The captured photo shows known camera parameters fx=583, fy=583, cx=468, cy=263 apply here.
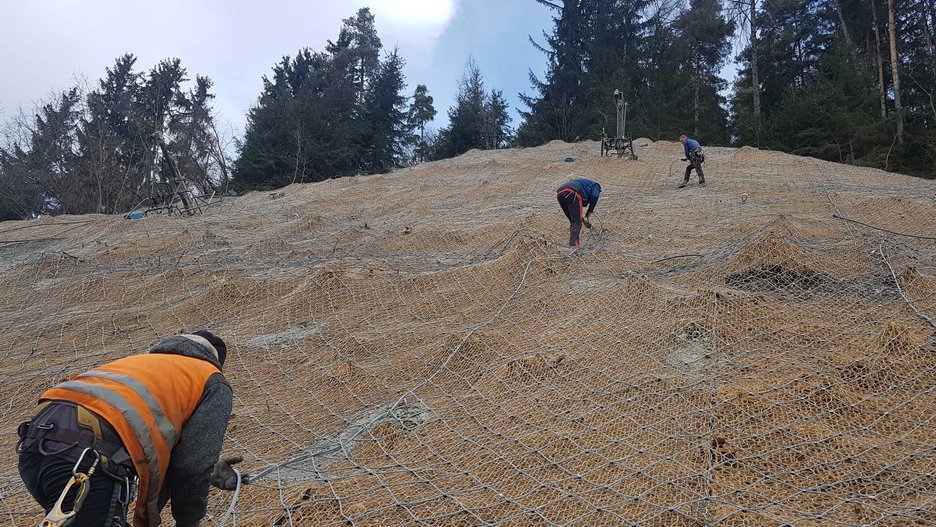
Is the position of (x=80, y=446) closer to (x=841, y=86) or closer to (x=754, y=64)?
(x=841, y=86)

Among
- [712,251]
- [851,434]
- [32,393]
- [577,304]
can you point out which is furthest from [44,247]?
[851,434]

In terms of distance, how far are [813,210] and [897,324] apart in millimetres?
4401

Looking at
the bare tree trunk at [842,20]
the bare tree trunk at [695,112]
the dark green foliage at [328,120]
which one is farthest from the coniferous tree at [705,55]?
the dark green foliage at [328,120]

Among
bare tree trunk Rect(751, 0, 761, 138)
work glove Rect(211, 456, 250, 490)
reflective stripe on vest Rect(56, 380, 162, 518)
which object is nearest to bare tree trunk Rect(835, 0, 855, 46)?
bare tree trunk Rect(751, 0, 761, 138)

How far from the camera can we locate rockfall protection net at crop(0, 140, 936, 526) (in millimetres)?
2242

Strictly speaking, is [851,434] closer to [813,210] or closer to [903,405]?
[903,405]

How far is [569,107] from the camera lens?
23328mm

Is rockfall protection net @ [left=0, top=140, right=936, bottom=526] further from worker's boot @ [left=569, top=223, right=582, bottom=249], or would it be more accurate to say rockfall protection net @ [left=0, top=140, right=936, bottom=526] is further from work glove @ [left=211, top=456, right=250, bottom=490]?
worker's boot @ [left=569, top=223, right=582, bottom=249]

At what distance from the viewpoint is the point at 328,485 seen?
2439mm

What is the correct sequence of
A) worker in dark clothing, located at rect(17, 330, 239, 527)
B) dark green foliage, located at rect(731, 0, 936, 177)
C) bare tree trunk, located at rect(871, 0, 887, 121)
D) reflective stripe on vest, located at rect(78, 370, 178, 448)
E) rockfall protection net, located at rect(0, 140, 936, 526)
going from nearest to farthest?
worker in dark clothing, located at rect(17, 330, 239, 527)
reflective stripe on vest, located at rect(78, 370, 178, 448)
rockfall protection net, located at rect(0, 140, 936, 526)
dark green foliage, located at rect(731, 0, 936, 177)
bare tree trunk, located at rect(871, 0, 887, 121)

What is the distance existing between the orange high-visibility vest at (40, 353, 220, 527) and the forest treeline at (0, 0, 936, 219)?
1516 centimetres

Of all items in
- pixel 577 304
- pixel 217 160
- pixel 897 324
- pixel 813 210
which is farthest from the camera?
pixel 217 160

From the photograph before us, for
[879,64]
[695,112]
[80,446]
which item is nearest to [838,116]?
[879,64]

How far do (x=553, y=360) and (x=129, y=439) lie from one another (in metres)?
2.18
